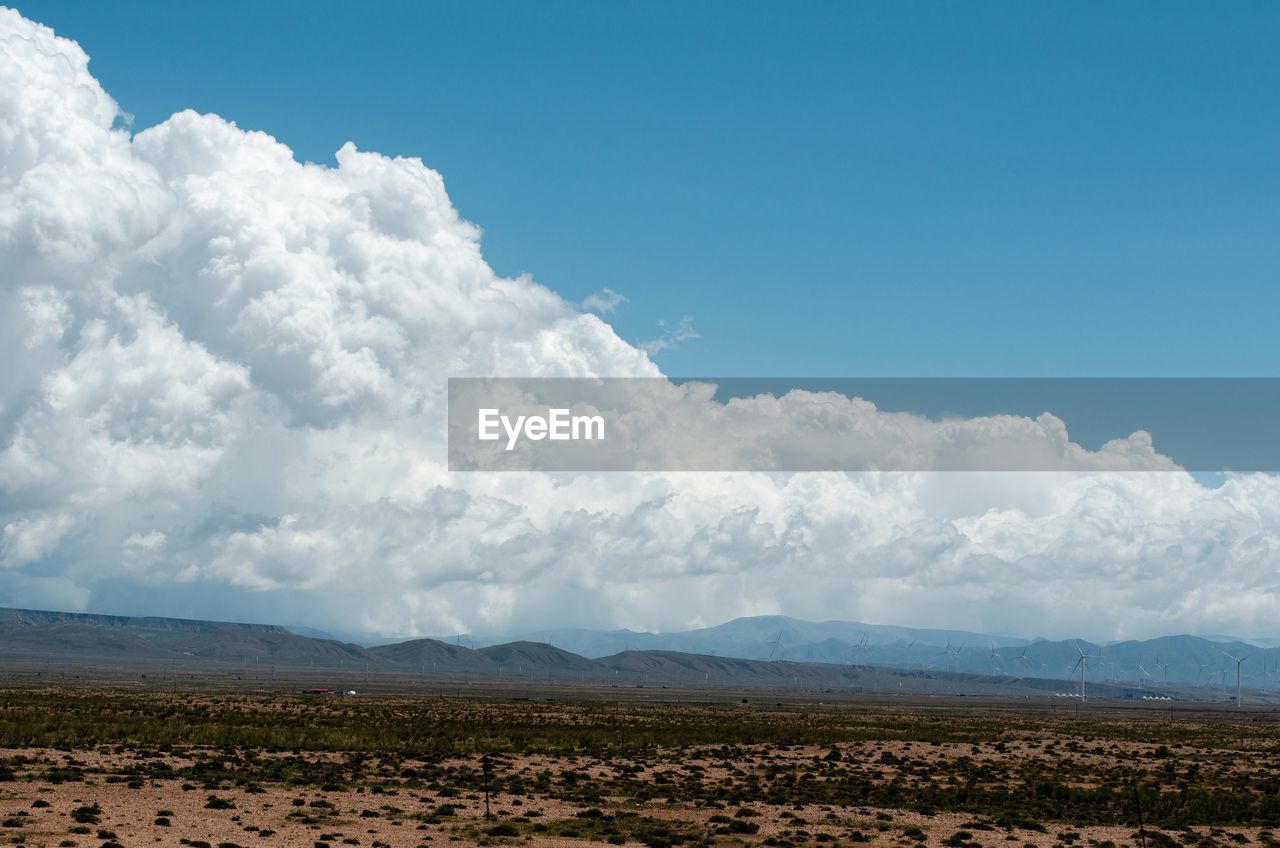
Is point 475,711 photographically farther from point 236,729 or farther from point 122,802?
point 122,802

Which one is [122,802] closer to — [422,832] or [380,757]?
[422,832]

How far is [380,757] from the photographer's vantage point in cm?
6394

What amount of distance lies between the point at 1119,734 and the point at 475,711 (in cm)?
6710

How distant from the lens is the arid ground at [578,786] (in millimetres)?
40094

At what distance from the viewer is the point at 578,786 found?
2133 inches

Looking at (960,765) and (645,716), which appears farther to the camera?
(645,716)

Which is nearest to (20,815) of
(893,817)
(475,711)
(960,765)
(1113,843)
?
(893,817)

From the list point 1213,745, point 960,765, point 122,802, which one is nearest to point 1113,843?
point 960,765

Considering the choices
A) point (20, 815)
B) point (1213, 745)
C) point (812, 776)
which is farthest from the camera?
point (1213, 745)

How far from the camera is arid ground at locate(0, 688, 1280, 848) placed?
40.1 m

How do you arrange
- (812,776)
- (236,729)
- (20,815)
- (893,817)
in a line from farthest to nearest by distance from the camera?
1. (236,729)
2. (812,776)
3. (893,817)
4. (20,815)

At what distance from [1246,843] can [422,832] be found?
30.5 m

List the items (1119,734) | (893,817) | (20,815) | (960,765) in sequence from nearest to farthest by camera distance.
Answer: (20,815) → (893,817) → (960,765) → (1119,734)

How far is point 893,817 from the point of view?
47625mm
